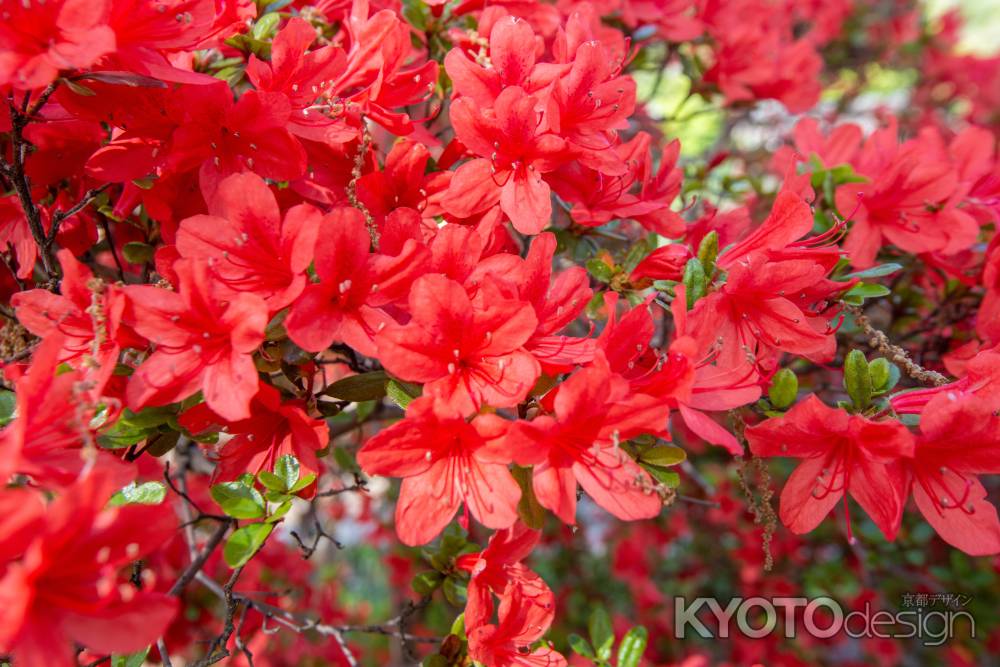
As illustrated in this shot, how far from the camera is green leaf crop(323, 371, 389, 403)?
112 cm

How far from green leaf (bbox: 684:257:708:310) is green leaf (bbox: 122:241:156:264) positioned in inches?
37.0

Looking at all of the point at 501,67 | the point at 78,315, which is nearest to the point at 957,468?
the point at 501,67

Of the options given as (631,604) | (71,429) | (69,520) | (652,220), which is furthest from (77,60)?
(631,604)

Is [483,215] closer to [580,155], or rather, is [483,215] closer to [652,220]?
[580,155]

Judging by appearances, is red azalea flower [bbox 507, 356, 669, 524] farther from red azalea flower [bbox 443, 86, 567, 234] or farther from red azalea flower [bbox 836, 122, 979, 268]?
red azalea flower [bbox 836, 122, 979, 268]

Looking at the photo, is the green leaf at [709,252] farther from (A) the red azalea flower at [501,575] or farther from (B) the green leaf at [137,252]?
(B) the green leaf at [137,252]

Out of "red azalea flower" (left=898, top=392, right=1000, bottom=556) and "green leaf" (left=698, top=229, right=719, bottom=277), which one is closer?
"red azalea flower" (left=898, top=392, right=1000, bottom=556)

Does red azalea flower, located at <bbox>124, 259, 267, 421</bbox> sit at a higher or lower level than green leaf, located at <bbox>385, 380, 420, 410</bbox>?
higher

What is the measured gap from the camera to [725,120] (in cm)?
321

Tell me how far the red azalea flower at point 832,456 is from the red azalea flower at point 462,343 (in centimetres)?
38

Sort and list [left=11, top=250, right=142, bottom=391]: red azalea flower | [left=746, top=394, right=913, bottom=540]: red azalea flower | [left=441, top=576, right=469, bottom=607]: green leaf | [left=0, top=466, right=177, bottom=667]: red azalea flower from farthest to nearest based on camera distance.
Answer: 1. [left=441, top=576, right=469, bottom=607]: green leaf
2. [left=746, top=394, right=913, bottom=540]: red azalea flower
3. [left=11, top=250, right=142, bottom=391]: red azalea flower
4. [left=0, top=466, right=177, bottom=667]: red azalea flower

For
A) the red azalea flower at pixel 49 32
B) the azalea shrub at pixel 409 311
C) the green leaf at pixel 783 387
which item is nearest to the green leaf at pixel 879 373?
the azalea shrub at pixel 409 311

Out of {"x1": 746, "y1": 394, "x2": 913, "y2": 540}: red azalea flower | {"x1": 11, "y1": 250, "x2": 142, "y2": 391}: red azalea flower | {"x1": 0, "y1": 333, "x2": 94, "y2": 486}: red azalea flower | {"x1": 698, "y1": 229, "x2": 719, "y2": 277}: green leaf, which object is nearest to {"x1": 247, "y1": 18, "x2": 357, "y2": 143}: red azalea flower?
{"x1": 11, "y1": 250, "x2": 142, "y2": 391}: red azalea flower

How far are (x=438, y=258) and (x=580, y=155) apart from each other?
308mm
